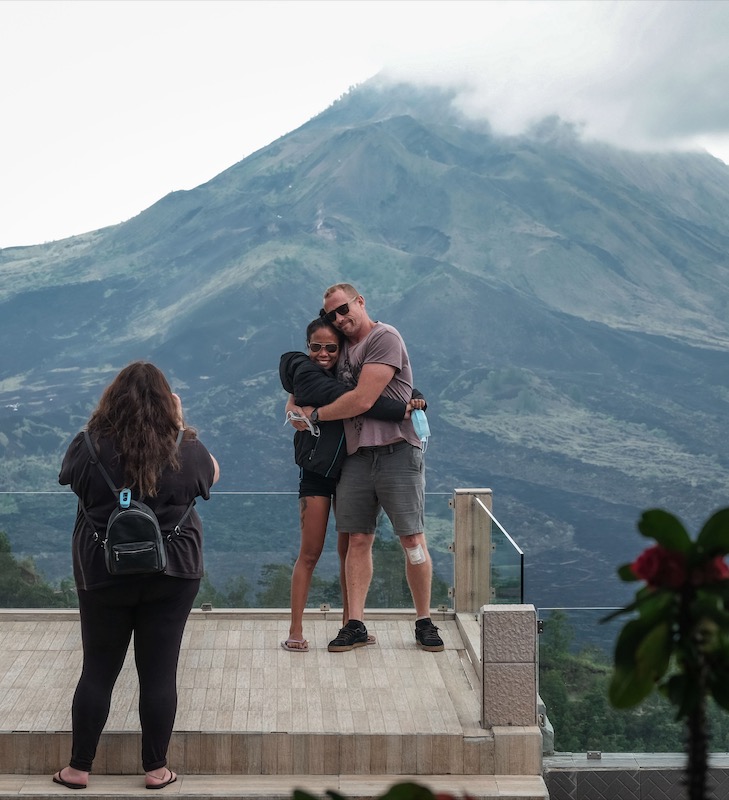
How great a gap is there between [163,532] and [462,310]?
116m

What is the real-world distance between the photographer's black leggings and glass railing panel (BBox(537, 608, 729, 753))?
5.09 feet

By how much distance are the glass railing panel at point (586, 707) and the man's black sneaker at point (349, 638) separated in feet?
2.39

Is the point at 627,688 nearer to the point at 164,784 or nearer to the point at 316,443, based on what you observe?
the point at 164,784

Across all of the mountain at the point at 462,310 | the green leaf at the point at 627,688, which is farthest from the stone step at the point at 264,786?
the mountain at the point at 462,310

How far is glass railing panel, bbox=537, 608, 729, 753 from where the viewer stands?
4.39 m

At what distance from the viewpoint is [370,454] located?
14.8 feet

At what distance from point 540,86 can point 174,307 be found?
227 feet

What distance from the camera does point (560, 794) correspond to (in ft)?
14.3

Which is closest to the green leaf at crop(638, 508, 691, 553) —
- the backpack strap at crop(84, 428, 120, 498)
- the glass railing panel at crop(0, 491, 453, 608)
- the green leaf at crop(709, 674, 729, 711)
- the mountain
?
the green leaf at crop(709, 674, 729, 711)

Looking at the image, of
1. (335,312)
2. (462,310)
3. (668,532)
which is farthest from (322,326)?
(462,310)

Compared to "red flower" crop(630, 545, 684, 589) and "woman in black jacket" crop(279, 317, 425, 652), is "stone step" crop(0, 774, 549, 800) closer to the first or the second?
"woman in black jacket" crop(279, 317, 425, 652)

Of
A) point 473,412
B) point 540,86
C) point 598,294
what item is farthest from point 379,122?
point 473,412

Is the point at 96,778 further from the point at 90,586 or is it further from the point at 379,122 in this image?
the point at 379,122

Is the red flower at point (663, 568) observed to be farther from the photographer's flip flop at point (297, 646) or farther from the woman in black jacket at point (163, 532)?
the photographer's flip flop at point (297, 646)
